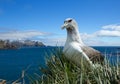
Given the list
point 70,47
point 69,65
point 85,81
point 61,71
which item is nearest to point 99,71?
point 85,81

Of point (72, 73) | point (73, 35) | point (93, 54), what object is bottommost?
point (72, 73)

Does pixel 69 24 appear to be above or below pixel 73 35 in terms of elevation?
above

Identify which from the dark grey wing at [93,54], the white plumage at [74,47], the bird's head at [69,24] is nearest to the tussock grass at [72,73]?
the white plumage at [74,47]

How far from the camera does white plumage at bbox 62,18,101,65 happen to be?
6.28m

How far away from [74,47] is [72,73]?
157cm

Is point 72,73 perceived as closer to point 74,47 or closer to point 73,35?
point 74,47

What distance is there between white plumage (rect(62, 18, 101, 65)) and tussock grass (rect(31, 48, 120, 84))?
127 millimetres

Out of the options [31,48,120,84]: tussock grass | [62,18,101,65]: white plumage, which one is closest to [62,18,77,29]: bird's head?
[62,18,101,65]: white plumage

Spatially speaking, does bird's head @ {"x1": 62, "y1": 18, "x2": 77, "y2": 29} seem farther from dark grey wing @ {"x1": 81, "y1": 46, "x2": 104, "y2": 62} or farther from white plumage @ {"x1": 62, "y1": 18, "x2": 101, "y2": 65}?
dark grey wing @ {"x1": 81, "y1": 46, "x2": 104, "y2": 62}

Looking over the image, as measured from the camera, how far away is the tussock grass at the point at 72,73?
3829 millimetres

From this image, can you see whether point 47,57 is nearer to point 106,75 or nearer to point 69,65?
point 69,65

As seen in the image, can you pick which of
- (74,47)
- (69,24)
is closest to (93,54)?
(74,47)

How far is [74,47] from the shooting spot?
6.39 meters

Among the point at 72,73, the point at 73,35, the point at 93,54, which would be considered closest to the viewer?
the point at 72,73
